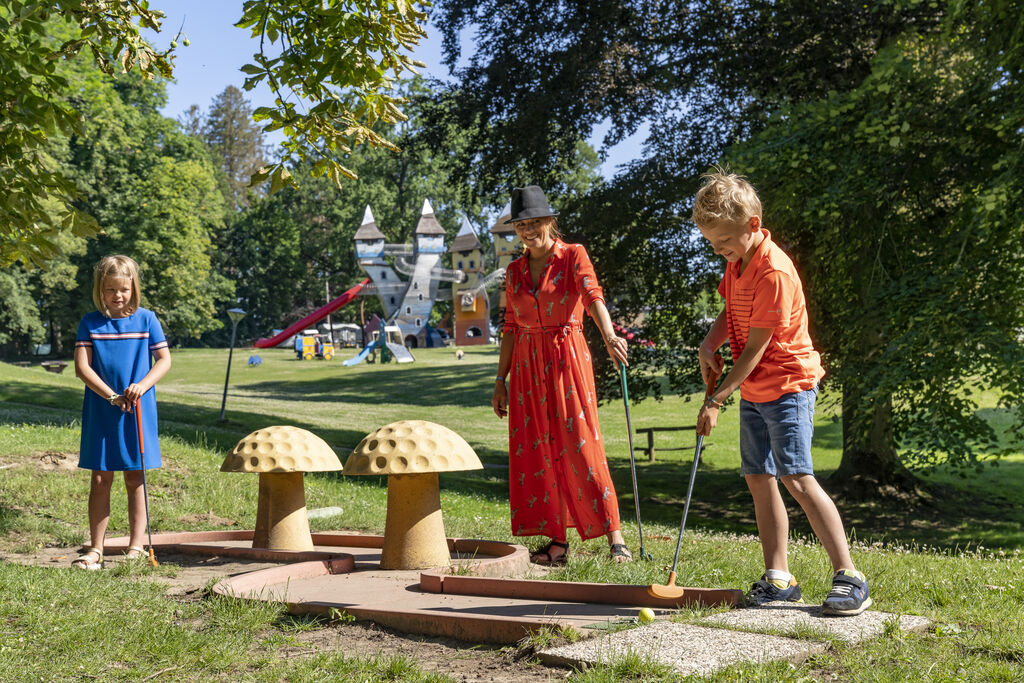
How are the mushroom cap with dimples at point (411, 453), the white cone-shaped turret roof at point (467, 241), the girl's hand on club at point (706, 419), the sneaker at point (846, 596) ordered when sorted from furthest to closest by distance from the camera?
1. the white cone-shaped turret roof at point (467, 241)
2. the mushroom cap with dimples at point (411, 453)
3. the girl's hand on club at point (706, 419)
4. the sneaker at point (846, 596)

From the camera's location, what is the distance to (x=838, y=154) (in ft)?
43.8

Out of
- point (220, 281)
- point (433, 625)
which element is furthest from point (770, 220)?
point (220, 281)

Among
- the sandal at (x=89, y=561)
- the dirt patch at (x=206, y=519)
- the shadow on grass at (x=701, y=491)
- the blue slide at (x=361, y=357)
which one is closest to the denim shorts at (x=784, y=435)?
the sandal at (x=89, y=561)

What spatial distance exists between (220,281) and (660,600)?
60326 millimetres

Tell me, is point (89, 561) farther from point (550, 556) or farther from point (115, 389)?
point (550, 556)

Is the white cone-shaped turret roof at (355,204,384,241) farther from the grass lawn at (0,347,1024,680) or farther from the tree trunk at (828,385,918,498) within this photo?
the tree trunk at (828,385,918,498)

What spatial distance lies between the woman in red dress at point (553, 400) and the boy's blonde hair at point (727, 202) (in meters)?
1.61

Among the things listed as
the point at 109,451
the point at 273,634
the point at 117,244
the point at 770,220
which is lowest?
the point at 273,634

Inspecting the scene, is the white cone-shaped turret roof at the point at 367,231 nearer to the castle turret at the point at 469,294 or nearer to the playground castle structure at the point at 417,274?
the playground castle structure at the point at 417,274

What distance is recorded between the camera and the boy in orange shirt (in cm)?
451

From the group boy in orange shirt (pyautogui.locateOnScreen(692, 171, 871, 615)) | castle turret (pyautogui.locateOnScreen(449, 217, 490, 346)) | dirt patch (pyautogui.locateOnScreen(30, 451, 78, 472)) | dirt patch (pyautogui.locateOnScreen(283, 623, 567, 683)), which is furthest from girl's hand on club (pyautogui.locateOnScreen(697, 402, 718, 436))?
castle turret (pyautogui.locateOnScreen(449, 217, 490, 346))

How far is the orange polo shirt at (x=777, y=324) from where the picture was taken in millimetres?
4535

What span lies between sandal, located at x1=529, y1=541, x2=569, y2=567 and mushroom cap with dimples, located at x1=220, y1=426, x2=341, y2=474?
5.11 ft

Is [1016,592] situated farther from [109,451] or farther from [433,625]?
[109,451]
